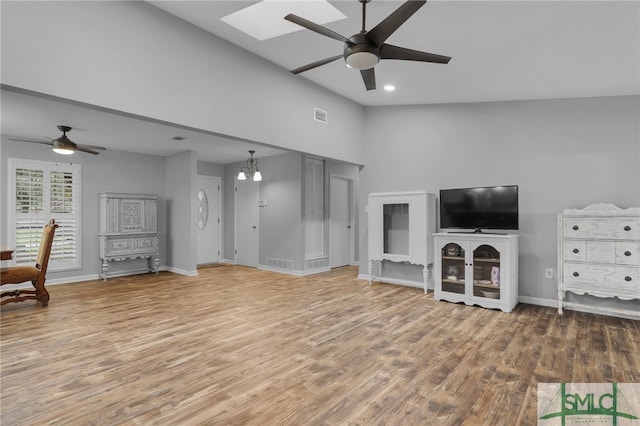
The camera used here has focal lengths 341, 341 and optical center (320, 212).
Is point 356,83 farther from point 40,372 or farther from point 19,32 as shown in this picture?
point 40,372

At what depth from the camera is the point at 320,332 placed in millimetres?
3320

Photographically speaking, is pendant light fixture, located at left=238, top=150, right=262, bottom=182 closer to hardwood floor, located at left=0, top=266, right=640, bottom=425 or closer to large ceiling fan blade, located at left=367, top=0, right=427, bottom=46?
hardwood floor, located at left=0, top=266, right=640, bottom=425

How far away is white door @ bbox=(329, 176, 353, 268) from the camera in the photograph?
7.39m

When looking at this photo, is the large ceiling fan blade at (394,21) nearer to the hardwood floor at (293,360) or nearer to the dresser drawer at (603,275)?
the hardwood floor at (293,360)

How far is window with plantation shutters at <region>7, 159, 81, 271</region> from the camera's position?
5410 millimetres

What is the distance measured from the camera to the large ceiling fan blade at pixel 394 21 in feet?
6.80

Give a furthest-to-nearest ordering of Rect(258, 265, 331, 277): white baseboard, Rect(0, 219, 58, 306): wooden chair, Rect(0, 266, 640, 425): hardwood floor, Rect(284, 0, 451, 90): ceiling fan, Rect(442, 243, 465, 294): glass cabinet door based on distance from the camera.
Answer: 1. Rect(258, 265, 331, 277): white baseboard
2. Rect(442, 243, 465, 294): glass cabinet door
3. Rect(0, 219, 58, 306): wooden chair
4. Rect(284, 0, 451, 90): ceiling fan
5. Rect(0, 266, 640, 425): hardwood floor

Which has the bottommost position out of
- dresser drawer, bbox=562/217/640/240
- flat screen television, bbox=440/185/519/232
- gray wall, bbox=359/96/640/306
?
dresser drawer, bbox=562/217/640/240

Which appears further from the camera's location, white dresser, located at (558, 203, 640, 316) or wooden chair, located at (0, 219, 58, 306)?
wooden chair, located at (0, 219, 58, 306)

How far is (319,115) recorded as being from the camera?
17.5 ft

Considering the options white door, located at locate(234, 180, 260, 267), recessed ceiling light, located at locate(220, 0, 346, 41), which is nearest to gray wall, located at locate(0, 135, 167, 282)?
white door, located at locate(234, 180, 260, 267)

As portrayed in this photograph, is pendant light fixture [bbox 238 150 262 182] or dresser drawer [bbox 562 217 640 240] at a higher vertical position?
pendant light fixture [bbox 238 150 262 182]

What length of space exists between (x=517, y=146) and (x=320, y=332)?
3617 millimetres

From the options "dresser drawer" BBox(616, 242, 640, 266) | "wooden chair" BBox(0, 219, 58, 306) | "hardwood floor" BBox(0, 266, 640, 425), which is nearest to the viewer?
"hardwood floor" BBox(0, 266, 640, 425)
